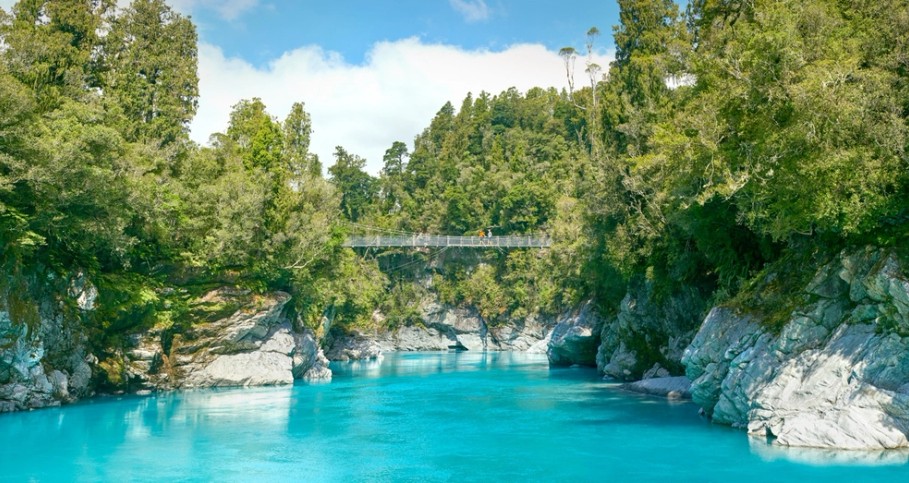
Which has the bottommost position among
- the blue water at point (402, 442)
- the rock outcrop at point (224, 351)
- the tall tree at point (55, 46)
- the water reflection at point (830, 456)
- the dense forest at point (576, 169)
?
the blue water at point (402, 442)

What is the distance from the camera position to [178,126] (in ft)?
123

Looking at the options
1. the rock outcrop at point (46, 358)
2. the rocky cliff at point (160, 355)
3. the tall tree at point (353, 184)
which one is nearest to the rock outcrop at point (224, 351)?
the rocky cliff at point (160, 355)

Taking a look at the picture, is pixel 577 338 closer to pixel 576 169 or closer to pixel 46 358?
pixel 576 169

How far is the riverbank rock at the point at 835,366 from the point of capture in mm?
15945

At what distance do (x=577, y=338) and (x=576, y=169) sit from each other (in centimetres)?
1665

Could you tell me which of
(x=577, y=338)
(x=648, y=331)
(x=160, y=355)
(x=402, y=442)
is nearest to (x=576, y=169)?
(x=577, y=338)

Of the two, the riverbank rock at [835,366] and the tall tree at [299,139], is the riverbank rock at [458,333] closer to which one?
the tall tree at [299,139]

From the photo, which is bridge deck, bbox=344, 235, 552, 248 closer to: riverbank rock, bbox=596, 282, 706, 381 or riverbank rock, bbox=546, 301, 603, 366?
riverbank rock, bbox=546, 301, 603, 366

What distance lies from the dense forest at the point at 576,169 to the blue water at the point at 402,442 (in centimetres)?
443

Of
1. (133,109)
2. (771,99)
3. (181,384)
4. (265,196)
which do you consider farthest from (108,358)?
(771,99)

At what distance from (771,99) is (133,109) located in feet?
95.4

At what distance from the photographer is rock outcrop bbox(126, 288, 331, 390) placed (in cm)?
3044

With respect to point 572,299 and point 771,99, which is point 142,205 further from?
point 572,299

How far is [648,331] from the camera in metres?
32.5
